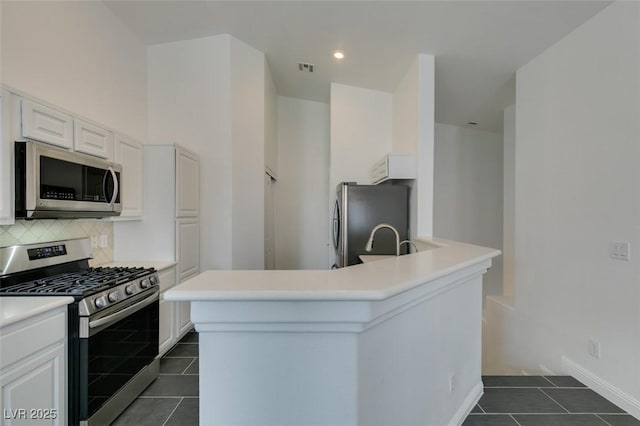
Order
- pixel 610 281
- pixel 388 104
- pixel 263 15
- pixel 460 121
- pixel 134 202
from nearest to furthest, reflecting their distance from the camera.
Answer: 1. pixel 610 281
2. pixel 134 202
3. pixel 263 15
4. pixel 388 104
5. pixel 460 121

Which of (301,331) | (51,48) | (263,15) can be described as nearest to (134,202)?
(51,48)

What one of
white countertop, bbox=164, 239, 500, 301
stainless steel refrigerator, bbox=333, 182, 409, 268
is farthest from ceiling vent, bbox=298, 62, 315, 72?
white countertop, bbox=164, 239, 500, 301

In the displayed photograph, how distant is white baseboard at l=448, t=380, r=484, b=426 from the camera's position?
5.08 feet

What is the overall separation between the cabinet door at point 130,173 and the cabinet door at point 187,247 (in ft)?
1.27

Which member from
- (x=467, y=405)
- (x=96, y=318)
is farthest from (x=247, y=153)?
(x=467, y=405)

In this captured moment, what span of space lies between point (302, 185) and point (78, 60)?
3.36 meters

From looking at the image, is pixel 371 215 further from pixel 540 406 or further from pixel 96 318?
pixel 96 318

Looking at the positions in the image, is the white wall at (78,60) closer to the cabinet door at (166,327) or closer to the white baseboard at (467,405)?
the cabinet door at (166,327)

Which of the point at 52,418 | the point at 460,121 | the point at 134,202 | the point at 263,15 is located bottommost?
the point at 52,418

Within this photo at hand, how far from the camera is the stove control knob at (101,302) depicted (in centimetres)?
169

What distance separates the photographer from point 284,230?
17.2 ft

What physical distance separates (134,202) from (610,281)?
3.89m

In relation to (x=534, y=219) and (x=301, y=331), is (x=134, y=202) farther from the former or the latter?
(x=534, y=219)

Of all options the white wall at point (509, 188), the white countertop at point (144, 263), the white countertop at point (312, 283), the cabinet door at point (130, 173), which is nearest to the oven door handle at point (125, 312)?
the white countertop at point (144, 263)
